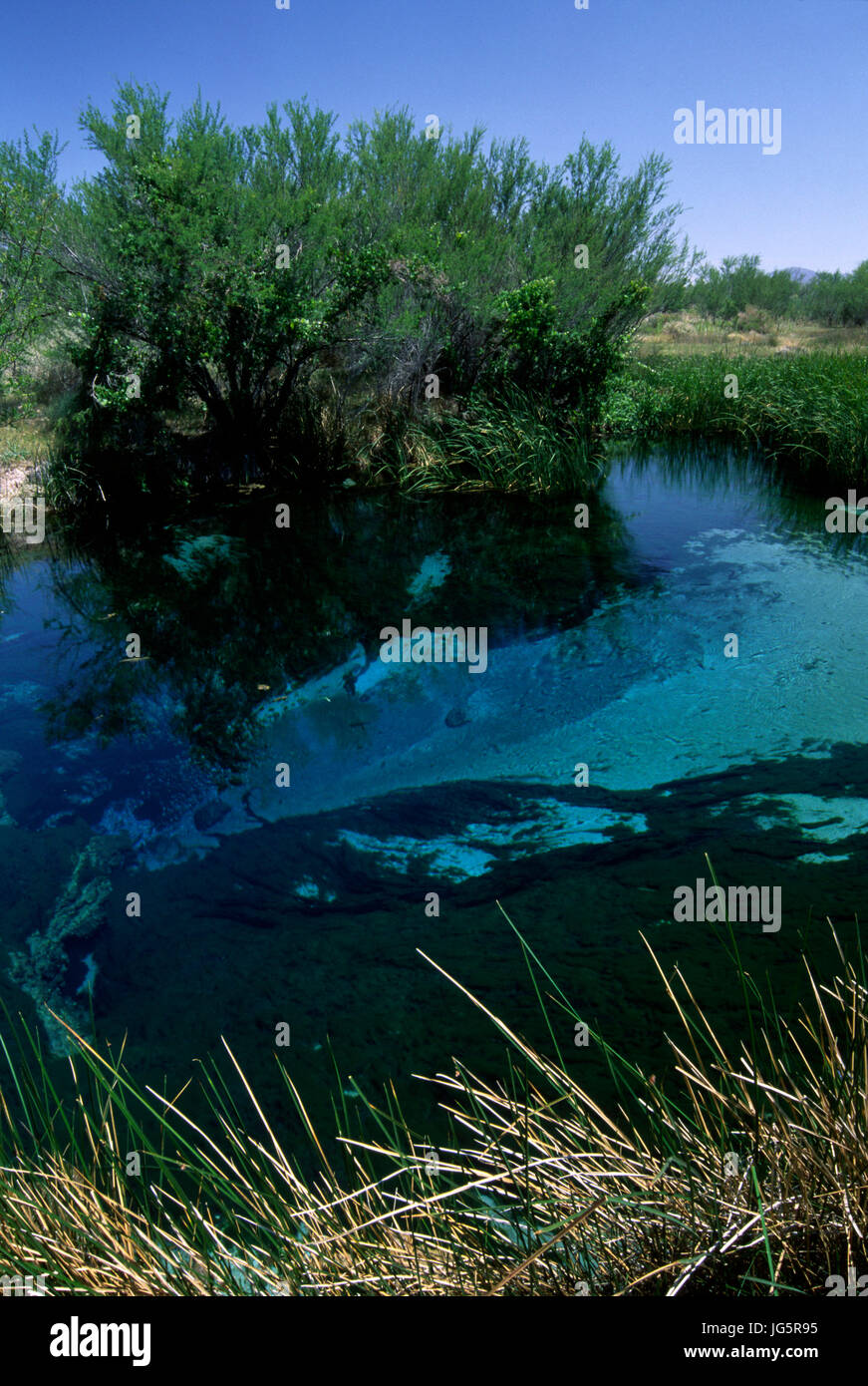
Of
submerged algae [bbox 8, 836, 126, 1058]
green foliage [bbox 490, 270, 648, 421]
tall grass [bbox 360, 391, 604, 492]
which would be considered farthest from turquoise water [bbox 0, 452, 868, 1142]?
green foliage [bbox 490, 270, 648, 421]

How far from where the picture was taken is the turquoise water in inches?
119

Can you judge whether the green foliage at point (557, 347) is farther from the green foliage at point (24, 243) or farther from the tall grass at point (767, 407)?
the green foliage at point (24, 243)

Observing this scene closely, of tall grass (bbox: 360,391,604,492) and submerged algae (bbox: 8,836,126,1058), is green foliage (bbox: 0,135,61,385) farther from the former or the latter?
submerged algae (bbox: 8,836,126,1058)

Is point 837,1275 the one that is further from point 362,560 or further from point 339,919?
point 362,560

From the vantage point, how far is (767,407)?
11953mm

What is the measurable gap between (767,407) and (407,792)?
33.7 ft

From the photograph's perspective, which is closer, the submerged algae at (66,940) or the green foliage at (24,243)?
the submerged algae at (66,940)

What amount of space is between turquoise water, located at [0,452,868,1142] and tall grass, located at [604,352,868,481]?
2.66 meters

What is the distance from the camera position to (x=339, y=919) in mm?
3461

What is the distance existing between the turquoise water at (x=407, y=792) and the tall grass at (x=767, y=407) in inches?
105

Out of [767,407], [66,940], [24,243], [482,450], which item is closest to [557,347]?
[482,450]

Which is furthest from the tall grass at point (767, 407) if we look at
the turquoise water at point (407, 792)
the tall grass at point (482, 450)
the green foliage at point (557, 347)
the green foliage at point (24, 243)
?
the green foliage at point (24, 243)

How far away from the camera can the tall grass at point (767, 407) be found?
10.1 metres
